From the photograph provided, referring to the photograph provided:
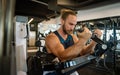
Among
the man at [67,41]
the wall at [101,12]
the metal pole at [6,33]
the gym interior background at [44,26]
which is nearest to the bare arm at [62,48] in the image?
the man at [67,41]

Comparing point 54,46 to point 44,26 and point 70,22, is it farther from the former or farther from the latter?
point 44,26

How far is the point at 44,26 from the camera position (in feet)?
27.3

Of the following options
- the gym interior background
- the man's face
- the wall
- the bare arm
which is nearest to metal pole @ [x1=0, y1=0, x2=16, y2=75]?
the gym interior background

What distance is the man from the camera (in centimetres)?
155

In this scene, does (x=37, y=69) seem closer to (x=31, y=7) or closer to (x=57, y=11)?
(x=31, y=7)

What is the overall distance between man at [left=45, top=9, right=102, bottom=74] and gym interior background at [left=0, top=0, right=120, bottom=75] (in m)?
0.16

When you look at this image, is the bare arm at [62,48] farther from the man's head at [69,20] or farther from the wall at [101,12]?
the wall at [101,12]

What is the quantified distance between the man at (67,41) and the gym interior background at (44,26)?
162mm

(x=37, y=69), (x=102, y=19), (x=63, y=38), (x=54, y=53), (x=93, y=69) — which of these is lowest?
(x=93, y=69)

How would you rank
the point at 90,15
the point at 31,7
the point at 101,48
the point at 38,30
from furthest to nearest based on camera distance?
the point at 38,30
the point at 90,15
the point at 31,7
the point at 101,48

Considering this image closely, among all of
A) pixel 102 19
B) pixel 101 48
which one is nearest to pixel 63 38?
pixel 101 48

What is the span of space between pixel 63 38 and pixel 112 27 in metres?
4.04

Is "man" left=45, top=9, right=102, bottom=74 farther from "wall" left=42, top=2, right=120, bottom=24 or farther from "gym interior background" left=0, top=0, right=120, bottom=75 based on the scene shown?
"wall" left=42, top=2, right=120, bottom=24

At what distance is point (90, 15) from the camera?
21.2 ft
